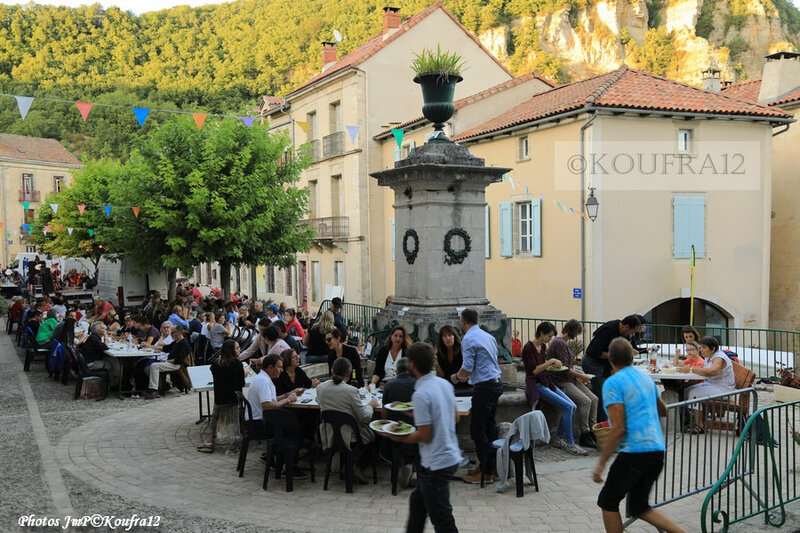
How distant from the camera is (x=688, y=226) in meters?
20.0

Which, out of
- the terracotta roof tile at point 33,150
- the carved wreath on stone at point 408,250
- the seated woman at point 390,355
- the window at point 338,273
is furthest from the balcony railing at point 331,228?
the terracotta roof tile at point 33,150

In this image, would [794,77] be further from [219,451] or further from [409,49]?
[219,451]

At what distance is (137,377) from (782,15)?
269 ft

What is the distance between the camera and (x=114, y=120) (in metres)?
67.1

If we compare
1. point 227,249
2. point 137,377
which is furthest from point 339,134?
point 137,377

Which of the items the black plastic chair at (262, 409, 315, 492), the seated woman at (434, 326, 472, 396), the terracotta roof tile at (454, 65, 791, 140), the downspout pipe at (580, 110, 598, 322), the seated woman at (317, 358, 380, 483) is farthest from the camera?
the downspout pipe at (580, 110, 598, 322)

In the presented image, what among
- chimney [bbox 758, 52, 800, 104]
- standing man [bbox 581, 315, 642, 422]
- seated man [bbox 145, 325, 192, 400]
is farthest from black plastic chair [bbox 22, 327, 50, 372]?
chimney [bbox 758, 52, 800, 104]

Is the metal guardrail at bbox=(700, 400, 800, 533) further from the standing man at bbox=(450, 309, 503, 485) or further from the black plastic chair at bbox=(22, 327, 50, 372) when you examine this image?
the black plastic chair at bbox=(22, 327, 50, 372)

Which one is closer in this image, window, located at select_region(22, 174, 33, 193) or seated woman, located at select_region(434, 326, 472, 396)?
seated woman, located at select_region(434, 326, 472, 396)

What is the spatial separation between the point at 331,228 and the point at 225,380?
2166 centimetres

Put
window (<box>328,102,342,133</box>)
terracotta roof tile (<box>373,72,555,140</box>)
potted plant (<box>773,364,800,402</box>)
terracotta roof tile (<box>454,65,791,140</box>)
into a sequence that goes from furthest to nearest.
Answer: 1. window (<box>328,102,342,133</box>)
2. terracotta roof tile (<box>373,72,555,140</box>)
3. terracotta roof tile (<box>454,65,791,140</box>)
4. potted plant (<box>773,364,800,402</box>)

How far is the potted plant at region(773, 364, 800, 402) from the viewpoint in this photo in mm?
10469

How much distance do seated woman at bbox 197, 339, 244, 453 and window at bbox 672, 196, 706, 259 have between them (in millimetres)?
15150

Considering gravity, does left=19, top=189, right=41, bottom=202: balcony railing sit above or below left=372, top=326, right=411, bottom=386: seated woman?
above
